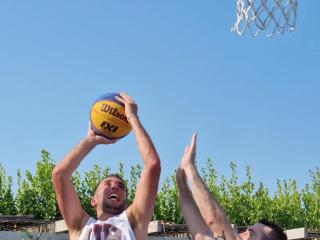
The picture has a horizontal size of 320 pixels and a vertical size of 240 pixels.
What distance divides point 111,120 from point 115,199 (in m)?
0.62

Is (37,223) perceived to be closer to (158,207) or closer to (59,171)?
(158,207)

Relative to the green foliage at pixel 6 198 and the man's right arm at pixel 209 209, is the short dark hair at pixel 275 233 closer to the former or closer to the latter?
the man's right arm at pixel 209 209

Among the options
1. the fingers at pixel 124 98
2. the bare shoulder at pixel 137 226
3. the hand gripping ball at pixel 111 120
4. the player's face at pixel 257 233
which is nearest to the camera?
the player's face at pixel 257 233

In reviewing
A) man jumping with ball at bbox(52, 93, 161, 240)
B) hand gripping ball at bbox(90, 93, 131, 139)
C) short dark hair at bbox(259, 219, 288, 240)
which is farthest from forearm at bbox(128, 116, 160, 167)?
short dark hair at bbox(259, 219, 288, 240)

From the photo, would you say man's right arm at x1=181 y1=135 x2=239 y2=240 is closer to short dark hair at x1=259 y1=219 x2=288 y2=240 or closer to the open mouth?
short dark hair at x1=259 y1=219 x2=288 y2=240

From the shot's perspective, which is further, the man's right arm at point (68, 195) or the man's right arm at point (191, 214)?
the man's right arm at point (68, 195)

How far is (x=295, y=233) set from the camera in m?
22.2

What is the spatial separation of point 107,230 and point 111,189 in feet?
1.03

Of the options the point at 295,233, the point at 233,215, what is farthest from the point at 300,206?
the point at 295,233

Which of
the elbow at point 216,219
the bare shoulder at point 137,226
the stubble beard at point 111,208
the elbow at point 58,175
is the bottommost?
the elbow at point 216,219

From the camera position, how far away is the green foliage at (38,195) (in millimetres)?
23453

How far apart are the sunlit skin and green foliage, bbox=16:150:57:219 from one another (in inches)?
749

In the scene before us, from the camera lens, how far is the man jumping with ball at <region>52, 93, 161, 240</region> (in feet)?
14.6

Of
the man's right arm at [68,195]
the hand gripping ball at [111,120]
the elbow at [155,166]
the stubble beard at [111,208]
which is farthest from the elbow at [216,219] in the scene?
the hand gripping ball at [111,120]
